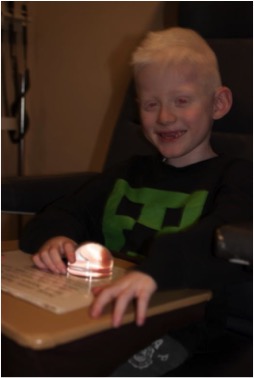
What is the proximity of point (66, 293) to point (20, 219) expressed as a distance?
1.54m

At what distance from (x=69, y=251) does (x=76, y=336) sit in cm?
25

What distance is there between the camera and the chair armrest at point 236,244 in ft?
1.89

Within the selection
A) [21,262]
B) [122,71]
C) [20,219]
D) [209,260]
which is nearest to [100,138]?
[122,71]

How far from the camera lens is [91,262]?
2.54 ft

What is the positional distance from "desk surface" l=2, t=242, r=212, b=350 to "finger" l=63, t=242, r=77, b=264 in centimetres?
13

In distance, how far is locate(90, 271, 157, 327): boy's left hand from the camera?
621 millimetres

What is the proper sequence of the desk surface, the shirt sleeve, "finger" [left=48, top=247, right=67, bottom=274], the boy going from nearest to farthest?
the desk surface
the shirt sleeve
"finger" [left=48, top=247, right=67, bottom=274]
the boy

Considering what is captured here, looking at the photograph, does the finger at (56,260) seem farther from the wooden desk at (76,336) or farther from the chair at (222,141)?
the chair at (222,141)

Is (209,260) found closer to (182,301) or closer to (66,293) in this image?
(182,301)

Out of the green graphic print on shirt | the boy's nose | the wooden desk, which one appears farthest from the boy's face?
the wooden desk

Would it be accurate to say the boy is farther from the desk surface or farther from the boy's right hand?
the desk surface

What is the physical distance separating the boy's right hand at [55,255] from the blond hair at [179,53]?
1.37 ft

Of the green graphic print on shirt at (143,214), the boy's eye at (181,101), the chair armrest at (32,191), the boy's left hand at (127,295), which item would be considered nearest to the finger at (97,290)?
the boy's left hand at (127,295)

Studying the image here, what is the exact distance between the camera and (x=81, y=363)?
0.63m
